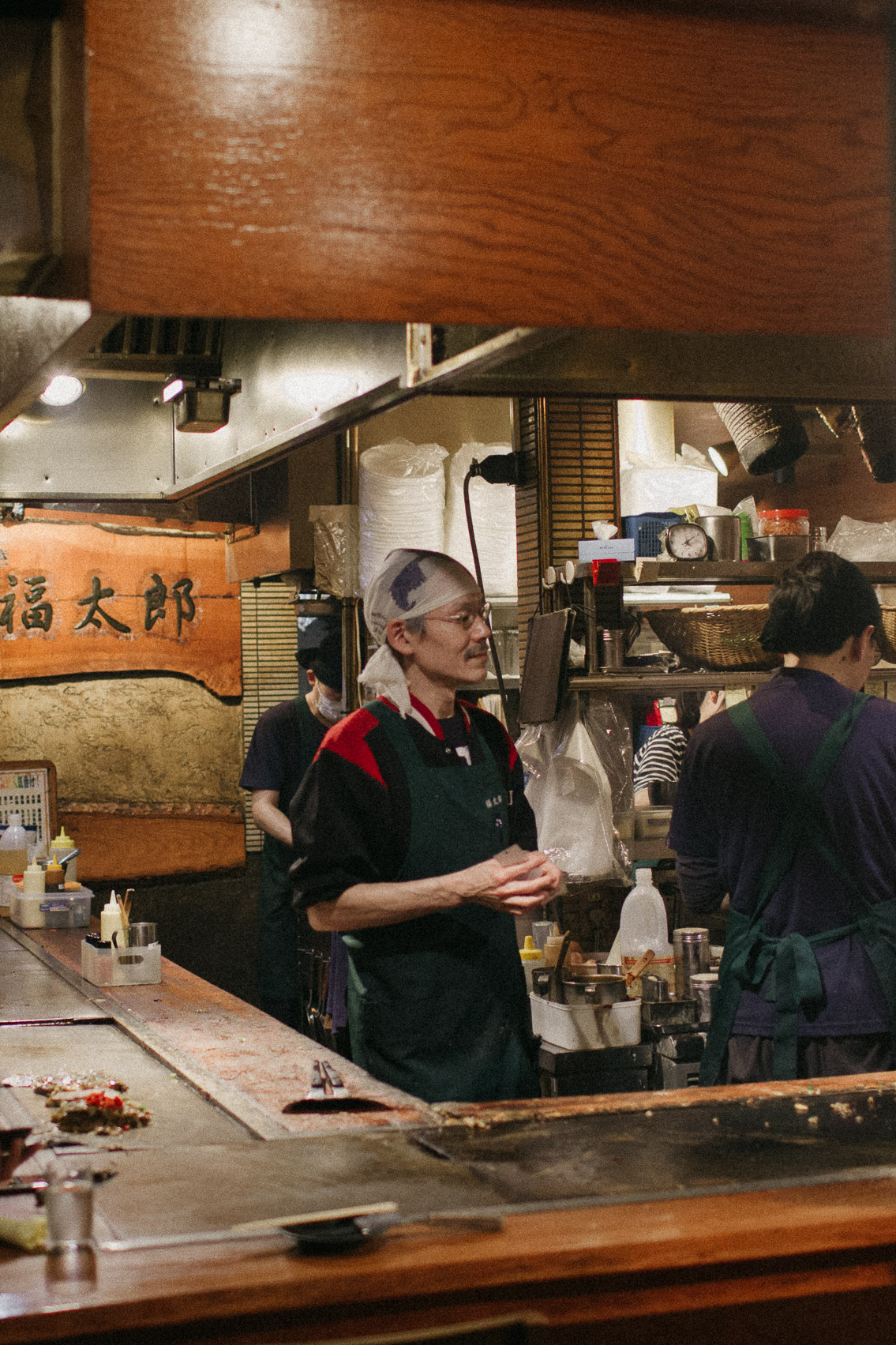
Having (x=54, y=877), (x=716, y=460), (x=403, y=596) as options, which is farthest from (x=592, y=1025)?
(x=716, y=460)

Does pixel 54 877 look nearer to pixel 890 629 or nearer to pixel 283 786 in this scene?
pixel 283 786

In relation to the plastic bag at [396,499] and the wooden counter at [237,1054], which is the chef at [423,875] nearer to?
the wooden counter at [237,1054]

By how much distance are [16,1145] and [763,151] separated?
1.75 metres

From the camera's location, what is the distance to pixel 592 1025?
3.99 metres

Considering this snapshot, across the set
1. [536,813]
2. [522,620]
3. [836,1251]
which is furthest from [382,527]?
[836,1251]

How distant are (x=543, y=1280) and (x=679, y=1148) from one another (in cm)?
59

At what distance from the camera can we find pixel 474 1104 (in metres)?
2.56

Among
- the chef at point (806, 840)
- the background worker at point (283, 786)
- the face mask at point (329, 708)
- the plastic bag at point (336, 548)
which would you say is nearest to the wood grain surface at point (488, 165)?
the chef at point (806, 840)

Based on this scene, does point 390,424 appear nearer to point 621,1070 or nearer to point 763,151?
point 621,1070

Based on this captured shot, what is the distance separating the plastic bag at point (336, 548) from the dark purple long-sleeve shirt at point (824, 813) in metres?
2.71

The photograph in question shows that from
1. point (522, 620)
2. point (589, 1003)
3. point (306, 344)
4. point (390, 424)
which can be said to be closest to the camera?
point (306, 344)

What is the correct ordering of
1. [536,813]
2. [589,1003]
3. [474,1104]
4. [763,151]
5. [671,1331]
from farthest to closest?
[536,813] < [589,1003] < [474,1104] < [763,151] < [671,1331]

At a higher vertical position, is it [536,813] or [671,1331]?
[536,813]

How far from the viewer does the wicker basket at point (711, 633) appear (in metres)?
5.04
